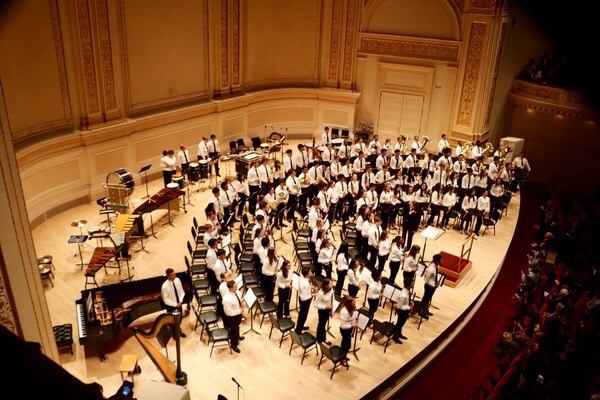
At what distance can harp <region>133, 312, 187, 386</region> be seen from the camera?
4.92 meters

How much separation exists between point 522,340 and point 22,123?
11.6 meters

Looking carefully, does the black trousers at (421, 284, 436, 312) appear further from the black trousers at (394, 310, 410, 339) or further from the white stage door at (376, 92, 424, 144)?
the white stage door at (376, 92, 424, 144)

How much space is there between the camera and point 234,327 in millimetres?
8578

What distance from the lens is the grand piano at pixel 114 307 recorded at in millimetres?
7984

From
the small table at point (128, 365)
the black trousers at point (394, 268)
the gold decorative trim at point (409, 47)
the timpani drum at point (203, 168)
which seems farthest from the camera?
the gold decorative trim at point (409, 47)

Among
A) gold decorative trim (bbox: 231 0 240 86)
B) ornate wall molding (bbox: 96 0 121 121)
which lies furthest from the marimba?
gold decorative trim (bbox: 231 0 240 86)

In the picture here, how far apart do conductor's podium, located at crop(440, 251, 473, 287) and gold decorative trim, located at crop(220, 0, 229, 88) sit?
365 inches

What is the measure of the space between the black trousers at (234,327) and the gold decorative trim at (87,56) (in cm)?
749

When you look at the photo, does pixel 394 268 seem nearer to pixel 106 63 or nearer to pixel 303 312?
pixel 303 312

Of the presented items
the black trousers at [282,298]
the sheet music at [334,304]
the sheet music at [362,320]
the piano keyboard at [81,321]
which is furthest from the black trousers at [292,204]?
the piano keyboard at [81,321]

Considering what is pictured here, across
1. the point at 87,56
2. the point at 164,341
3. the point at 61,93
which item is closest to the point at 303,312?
the point at 164,341

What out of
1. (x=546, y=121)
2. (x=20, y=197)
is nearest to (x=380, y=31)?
(x=546, y=121)

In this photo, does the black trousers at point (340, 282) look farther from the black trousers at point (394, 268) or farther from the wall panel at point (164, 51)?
the wall panel at point (164, 51)

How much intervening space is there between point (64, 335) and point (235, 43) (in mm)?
11309
